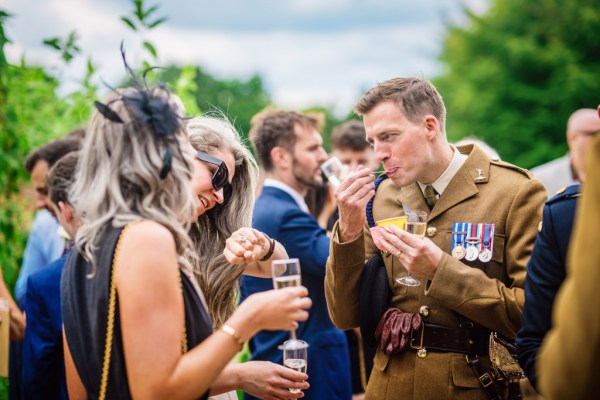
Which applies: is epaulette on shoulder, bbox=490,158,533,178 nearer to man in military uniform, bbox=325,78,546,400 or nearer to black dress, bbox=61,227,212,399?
man in military uniform, bbox=325,78,546,400

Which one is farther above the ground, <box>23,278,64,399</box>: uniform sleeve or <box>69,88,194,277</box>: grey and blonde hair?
<box>69,88,194,277</box>: grey and blonde hair

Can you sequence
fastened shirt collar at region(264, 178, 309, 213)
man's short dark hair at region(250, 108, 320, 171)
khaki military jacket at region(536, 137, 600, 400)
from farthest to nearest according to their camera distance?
man's short dark hair at region(250, 108, 320, 171) → fastened shirt collar at region(264, 178, 309, 213) → khaki military jacket at region(536, 137, 600, 400)

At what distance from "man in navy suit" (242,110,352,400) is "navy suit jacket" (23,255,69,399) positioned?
127 cm

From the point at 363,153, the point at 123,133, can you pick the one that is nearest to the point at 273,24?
the point at 363,153

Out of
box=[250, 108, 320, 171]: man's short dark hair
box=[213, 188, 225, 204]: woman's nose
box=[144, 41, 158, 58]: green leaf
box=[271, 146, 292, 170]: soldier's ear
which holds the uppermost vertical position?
box=[144, 41, 158, 58]: green leaf

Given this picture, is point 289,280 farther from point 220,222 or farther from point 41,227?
point 41,227

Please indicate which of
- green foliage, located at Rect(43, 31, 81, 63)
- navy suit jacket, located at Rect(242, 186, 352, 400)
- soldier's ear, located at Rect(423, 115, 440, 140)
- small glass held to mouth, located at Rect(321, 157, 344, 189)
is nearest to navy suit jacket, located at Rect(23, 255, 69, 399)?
navy suit jacket, located at Rect(242, 186, 352, 400)

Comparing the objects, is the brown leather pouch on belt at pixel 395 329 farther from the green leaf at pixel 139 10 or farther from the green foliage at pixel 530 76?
the green foliage at pixel 530 76

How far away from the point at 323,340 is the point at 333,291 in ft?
4.38

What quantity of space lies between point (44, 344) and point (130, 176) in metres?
1.67

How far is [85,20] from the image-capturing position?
5.88 metres

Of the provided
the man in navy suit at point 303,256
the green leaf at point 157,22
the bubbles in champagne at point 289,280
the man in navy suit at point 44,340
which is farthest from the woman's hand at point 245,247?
the green leaf at point 157,22

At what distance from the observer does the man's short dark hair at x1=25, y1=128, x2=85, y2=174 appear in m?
5.20

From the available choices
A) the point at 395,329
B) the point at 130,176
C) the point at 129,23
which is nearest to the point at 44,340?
the point at 130,176
